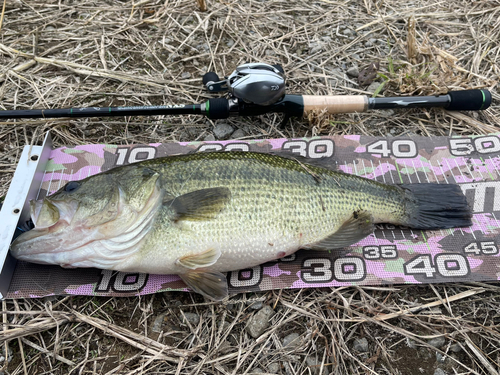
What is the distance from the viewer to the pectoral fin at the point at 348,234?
8.98 ft

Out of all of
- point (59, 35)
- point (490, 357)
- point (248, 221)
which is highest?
point (59, 35)

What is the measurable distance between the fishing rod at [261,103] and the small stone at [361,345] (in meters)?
2.24

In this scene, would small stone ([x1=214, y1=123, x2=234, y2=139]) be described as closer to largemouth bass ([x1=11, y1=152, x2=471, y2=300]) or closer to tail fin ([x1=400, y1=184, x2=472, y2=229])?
largemouth bass ([x1=11, y1=152, x2=471, y2=300])

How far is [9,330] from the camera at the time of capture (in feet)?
8.16

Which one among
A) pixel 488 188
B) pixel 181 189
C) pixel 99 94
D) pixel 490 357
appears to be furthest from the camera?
pixel 99 94

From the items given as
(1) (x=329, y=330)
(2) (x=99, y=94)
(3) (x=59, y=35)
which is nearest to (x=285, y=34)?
(2) (x=99, y=94)

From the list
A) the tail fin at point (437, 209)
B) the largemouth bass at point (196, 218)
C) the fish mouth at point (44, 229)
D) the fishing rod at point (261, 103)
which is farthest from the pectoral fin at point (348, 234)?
the fish mouth at point (44, 229)

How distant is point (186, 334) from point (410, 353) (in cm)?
166

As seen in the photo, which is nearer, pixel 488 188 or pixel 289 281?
pixel 289 281

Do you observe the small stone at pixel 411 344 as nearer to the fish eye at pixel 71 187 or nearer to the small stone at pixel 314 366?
the small stone at pixel 314 366

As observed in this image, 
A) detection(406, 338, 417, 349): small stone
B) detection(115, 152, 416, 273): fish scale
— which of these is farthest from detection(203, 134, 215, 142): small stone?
detection(406, 338, 417, 349): small stone

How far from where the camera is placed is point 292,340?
8.32 ft

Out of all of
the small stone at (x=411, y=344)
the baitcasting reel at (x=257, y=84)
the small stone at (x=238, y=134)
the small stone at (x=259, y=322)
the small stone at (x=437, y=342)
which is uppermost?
the baitcasting reel at (x=257, y=84)

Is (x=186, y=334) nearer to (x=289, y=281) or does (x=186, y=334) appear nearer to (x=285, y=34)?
(x=289, y=281)
